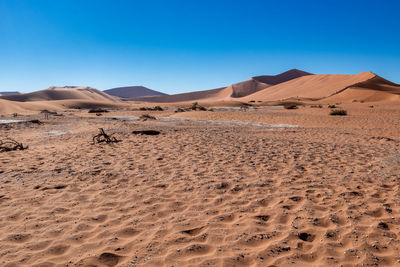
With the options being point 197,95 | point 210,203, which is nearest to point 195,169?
point 210,203

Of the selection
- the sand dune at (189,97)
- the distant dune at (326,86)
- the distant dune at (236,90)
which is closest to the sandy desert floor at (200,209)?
the distant dune at (326,86)

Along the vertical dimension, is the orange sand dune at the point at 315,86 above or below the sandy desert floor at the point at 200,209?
above

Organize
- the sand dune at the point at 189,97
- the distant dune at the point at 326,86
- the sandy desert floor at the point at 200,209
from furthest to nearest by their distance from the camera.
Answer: the sand dune at the point at 189,97 < the distant dune at the point at 326,86 < the sandy desert floor at the point at 200,209

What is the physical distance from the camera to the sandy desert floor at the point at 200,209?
9.24 ft

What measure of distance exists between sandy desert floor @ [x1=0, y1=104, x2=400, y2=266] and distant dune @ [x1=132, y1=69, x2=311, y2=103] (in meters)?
101

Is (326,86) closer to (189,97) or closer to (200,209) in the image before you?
(189,97)

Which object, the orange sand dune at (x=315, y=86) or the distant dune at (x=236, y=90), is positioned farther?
the distant dune at (x=236, y=90)

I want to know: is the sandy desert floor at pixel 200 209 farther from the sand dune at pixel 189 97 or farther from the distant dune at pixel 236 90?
the sand dune at pixel 189 97

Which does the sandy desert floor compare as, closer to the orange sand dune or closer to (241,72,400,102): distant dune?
(241,72,400,102): distant dune

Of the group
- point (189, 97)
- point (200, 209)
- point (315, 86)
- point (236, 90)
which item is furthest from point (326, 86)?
point (200, 209)

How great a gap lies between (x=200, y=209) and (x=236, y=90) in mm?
109956

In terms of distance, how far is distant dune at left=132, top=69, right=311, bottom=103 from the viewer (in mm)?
109625

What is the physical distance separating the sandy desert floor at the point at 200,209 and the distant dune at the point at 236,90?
3991 inches

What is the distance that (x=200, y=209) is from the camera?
3.92 meters
